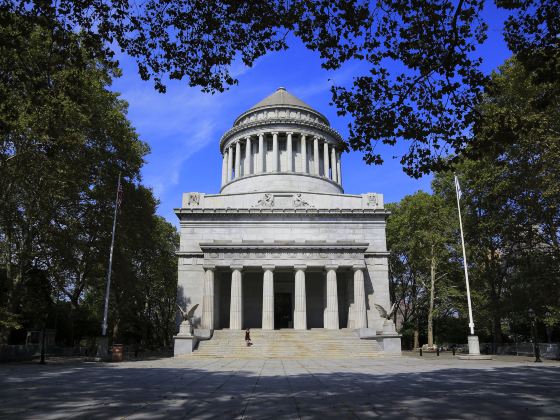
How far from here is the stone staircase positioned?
29234 millimetres

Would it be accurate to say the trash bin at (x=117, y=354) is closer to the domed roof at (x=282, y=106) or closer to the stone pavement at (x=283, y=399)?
the stone pavement at (x=283, y=399)

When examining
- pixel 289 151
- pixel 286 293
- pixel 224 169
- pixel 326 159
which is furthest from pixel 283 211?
pixel 224 169

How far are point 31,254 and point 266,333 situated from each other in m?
17.3

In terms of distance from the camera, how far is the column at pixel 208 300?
35.8 m

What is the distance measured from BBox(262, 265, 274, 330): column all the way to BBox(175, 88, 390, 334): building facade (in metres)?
0.08

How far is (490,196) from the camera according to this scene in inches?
1326

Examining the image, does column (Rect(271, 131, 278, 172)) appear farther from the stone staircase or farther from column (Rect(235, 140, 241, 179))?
the stone staircase

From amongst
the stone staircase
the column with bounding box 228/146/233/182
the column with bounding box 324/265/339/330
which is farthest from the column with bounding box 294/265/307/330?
the column with bounding box 228/146/233/182

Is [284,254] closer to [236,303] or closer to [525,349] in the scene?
[236,303]

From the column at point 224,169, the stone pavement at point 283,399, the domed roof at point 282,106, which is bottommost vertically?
the stone pavement at point 283,399

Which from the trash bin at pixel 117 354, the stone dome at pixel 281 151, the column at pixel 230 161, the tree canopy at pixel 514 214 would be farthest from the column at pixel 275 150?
the trash bin at pixel 117 354

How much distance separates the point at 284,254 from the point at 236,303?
18.9 feet

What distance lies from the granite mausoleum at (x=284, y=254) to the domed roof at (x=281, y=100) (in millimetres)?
4560

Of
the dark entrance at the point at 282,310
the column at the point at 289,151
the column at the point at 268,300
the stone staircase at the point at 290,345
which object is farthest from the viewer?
the column at the point at 289,151
